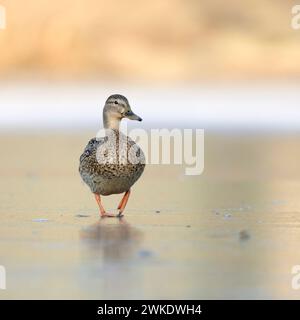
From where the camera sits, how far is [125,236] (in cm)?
616

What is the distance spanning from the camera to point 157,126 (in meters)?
17.4

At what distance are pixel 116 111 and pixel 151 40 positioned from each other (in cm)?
1841

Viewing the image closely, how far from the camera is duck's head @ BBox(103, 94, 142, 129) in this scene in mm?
7621

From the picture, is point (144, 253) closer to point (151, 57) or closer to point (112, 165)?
point (112, 165)

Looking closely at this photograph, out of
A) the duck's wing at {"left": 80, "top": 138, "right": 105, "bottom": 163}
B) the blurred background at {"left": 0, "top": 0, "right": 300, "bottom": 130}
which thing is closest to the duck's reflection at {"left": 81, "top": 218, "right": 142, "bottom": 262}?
the duck's wing at {"left": 80, "top": 138, "right": 105, "bottom": 163}

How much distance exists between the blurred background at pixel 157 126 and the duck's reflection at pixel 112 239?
0.01 meters

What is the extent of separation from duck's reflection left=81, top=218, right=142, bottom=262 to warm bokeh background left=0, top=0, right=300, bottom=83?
1741 cm

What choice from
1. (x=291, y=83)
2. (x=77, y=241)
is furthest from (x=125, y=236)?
(x=291, y=83)

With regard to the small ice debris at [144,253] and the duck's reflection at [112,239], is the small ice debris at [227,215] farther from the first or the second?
the small ice debris at [144,253]

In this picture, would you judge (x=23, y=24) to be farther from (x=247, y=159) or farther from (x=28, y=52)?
(x=247, y=159)

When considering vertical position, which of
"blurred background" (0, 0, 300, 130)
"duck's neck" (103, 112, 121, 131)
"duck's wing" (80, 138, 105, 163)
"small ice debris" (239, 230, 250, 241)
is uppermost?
"blurred background" (0, 0, 300, 130)

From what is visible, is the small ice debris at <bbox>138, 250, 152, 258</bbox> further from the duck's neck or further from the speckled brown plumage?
the duck's neck

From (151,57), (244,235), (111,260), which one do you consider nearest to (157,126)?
(151,57)

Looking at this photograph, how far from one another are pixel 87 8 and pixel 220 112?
24.5ft
